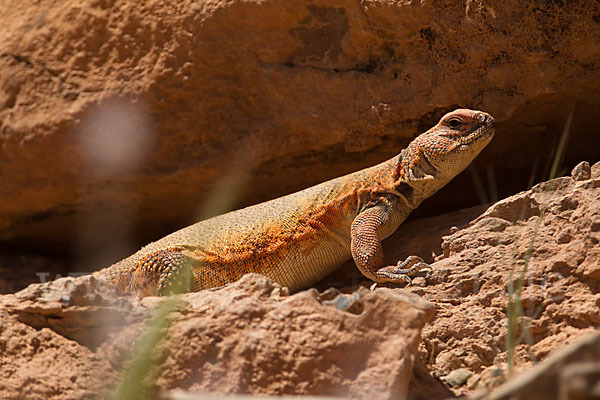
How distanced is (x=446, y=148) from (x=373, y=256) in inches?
40.6

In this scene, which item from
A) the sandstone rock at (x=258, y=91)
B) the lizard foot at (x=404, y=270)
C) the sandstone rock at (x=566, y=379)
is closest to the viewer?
the sandstone rock at (x=566, y=379)

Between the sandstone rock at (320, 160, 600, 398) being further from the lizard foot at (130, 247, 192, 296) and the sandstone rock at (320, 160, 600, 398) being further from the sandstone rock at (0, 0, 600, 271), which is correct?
the lizard foot at (130, 247, 192, 296)

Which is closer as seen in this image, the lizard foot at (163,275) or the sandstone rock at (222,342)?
the sandstone rock at (222,342)

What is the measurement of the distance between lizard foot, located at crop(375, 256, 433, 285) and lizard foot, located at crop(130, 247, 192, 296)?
4.90ft

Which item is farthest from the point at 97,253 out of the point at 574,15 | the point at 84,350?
the point at 574,15

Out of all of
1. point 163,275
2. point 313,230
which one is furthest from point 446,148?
point 163,275

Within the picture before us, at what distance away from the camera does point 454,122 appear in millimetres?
4910

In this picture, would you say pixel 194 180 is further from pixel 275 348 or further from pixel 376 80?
pixel 275 348

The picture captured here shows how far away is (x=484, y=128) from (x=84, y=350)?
3.21 metres

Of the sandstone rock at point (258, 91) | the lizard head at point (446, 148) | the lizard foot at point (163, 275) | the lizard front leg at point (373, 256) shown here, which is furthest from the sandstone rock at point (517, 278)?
the lizard foot at point (163, 275)

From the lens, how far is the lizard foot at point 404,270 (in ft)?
14.8

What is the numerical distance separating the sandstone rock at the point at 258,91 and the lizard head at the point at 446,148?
39 cm

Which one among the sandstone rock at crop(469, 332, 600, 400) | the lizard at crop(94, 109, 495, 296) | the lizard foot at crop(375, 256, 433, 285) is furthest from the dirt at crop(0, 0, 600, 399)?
the sandstone rock at crop(469, 332, 600, 400)

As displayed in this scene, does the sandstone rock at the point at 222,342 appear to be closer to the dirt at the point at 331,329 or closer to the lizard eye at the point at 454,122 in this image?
the dirt at the point at 331,329
